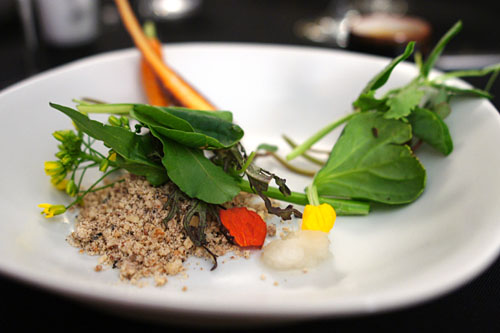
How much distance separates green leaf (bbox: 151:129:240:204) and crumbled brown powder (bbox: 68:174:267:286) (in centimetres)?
6

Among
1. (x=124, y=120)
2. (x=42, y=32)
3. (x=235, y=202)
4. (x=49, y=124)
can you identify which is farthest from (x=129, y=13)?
(x=235, y=202)

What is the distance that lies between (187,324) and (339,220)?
400 mm

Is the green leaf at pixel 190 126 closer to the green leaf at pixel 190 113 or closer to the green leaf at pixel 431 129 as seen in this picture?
the green leaf at pixel 190 113

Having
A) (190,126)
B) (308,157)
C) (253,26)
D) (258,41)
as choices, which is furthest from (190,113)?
(253,26)

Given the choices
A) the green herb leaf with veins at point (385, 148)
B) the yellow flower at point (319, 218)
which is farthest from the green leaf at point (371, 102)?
the yellow flower at point (319, 218)

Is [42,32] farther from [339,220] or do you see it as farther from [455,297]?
[455,297]

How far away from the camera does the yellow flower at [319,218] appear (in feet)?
2.55

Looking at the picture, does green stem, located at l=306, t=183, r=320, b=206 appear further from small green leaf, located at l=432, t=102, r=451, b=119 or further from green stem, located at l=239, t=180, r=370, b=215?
small green leaf, located at l=432, t=102, r=451, b=119

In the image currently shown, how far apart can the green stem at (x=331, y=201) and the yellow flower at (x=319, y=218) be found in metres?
0.06

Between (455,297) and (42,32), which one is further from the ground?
(42,32)

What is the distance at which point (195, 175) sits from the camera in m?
0.78

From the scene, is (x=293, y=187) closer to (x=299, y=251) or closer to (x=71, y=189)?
(x=299, y=251)

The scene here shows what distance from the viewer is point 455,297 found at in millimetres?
713

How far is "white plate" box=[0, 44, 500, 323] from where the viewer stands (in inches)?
19.7
